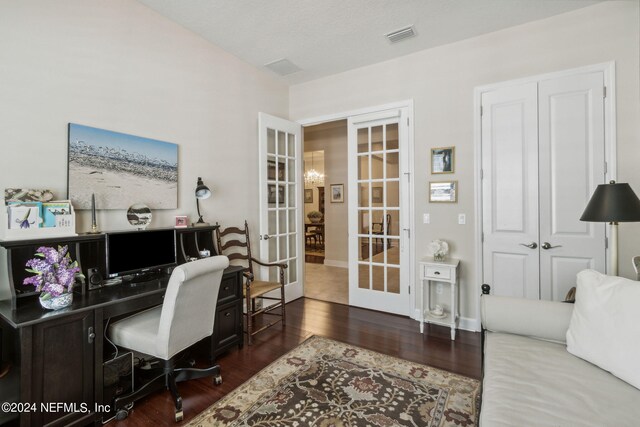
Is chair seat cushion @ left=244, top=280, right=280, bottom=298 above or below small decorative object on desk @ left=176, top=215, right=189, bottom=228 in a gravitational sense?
below

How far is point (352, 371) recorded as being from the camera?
7.84 ft

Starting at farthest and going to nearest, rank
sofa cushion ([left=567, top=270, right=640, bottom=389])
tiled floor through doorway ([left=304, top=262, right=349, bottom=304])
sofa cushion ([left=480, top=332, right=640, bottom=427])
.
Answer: tiled floor through doorway ([left=304, top=262, right=349, bottom=304]), sofa cushion ([left=567, top=270, right=640, bottom=389]), sofa cushion ([left=480, top=332, right=640, bottom=427])

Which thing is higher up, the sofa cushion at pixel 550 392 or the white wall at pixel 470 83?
the white wall at pixel 470 83

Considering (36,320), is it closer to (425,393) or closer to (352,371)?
(352,371)

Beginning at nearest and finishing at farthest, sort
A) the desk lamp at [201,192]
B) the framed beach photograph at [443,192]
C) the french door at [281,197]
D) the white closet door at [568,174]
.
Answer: the white closet door at [568,174] → the desk lamp at [201,192] → the framed beach photograph at [443,192] → the french door at [281,197]

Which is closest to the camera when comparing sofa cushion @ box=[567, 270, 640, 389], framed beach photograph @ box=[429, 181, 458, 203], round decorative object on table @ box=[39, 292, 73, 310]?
sofa cushion @ box=[567, 270, 640, 389]

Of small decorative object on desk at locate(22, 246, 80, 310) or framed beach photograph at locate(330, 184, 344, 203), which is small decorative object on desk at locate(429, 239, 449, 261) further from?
framed beach photograph at locate(330, 184, 344, 203)

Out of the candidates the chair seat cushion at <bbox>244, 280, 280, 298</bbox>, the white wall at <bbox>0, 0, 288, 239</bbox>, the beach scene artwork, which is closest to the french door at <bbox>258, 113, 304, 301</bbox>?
the white wall at <bbox>0, 0, 288, 239</bbox>

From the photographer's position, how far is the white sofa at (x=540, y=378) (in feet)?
3.94

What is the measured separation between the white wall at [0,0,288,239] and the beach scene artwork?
0.07m

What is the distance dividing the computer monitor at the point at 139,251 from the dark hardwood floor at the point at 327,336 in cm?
92

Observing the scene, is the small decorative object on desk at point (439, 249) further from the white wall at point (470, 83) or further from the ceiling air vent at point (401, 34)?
the ceiling air vent at point (401, 34)

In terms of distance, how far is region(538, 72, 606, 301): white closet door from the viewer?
8.73ft

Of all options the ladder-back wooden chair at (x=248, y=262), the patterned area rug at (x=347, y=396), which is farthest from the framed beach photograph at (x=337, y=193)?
the patterned area rug at (x=347, y=396)
